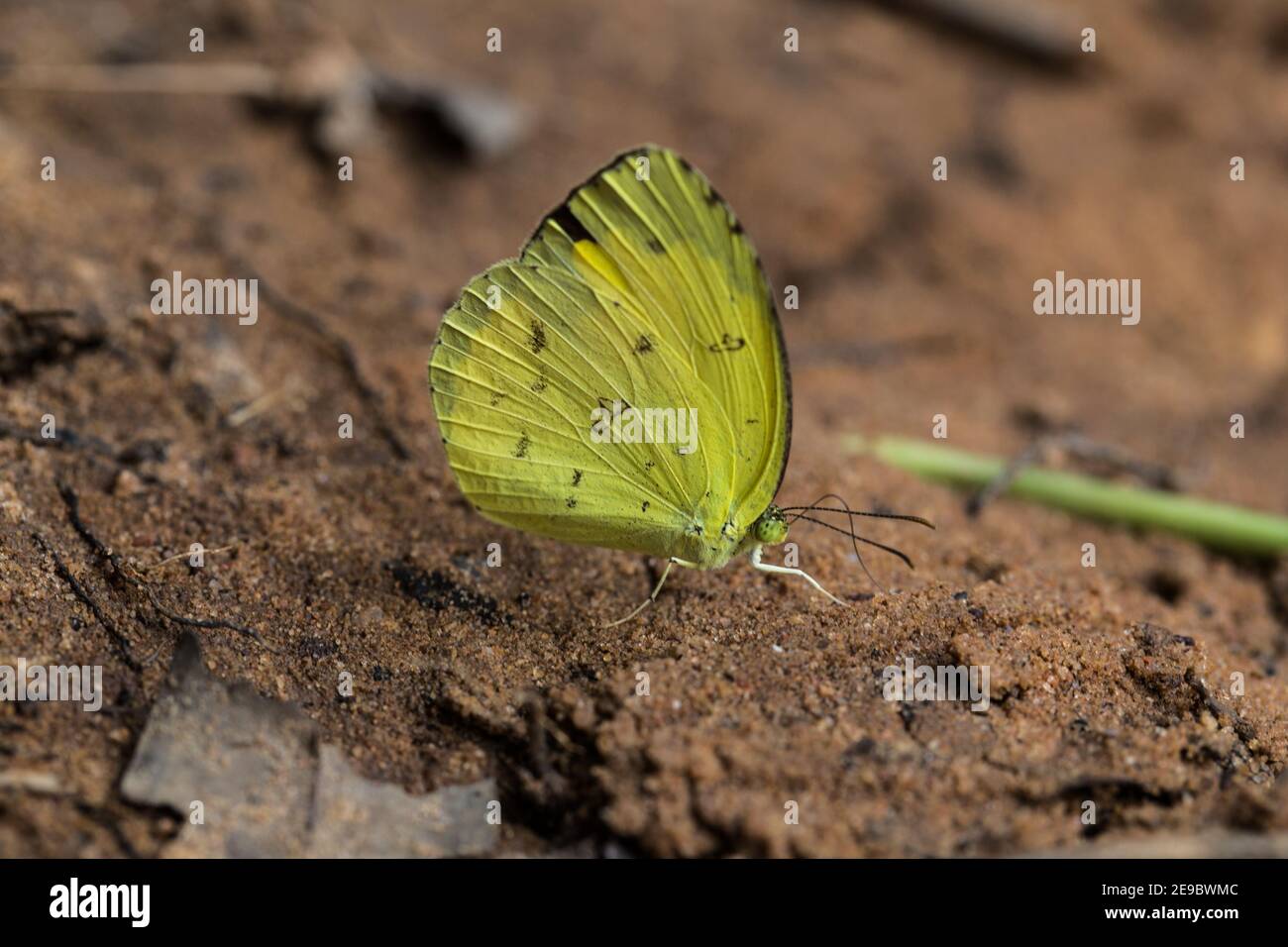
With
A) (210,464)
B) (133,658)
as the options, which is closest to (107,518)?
(210,464)

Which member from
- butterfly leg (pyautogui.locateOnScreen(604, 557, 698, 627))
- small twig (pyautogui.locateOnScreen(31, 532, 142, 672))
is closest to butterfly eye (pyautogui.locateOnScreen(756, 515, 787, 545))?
butterfly leg (pyautogui.locateOnScreen(604, 557, 698, 627))

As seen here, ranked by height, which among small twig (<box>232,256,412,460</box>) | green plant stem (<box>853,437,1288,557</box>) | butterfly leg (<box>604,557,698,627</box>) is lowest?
butterfly leg (<box>604,557,698,627</box>)

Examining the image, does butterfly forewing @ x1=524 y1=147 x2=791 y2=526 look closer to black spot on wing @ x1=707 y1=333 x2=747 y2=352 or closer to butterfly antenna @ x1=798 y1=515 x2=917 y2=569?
black spot on wing @ x1=707 y1=333 x2=747 y2=352

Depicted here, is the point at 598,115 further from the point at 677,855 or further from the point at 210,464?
the point at 677,855

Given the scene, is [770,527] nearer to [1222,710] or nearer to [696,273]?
[696,273]

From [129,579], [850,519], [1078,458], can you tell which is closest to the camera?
[129,579]

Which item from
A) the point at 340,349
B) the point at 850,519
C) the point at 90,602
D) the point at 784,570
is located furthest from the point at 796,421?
the point at 90,602
